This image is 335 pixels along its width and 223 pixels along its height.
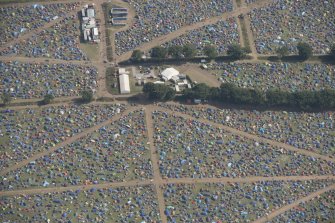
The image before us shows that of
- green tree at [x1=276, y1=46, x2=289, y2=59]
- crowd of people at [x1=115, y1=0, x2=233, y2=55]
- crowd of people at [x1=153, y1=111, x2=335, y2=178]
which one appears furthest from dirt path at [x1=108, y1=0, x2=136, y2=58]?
green tree at [x1=276, y1=46, x2=289, y2=59]

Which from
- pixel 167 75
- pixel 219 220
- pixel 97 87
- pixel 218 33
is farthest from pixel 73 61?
pixel 219 220

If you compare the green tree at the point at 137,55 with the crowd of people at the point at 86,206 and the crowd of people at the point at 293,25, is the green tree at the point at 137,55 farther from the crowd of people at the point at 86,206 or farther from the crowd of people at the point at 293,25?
the crowd of people at the point at 86,206

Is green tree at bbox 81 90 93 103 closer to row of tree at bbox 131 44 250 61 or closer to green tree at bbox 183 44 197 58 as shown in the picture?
row of tree at bbox 131 44 250 61

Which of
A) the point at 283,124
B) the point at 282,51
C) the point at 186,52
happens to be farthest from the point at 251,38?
the point at 283,124

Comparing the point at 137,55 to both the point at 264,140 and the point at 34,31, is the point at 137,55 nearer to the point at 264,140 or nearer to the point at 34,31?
the point at 34,31

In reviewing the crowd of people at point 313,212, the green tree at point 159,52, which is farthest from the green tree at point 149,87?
the crowd of people at point 313,212
